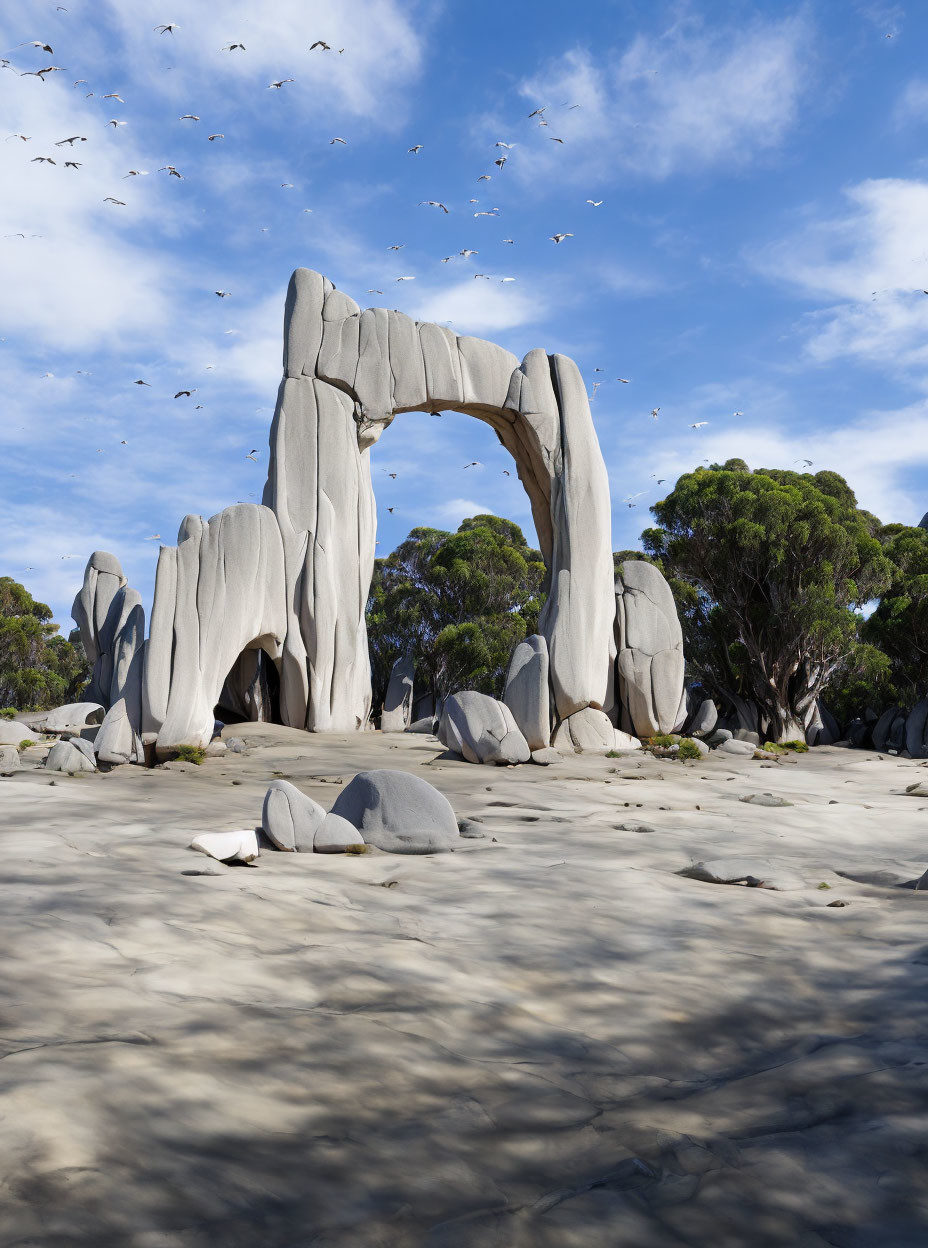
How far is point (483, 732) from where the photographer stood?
13.6m

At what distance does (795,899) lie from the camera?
5.13 meters

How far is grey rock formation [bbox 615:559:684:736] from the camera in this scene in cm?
1767

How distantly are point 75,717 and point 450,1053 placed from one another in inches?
662

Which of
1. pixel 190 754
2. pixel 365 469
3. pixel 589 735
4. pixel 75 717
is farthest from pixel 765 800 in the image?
pixel 75 717

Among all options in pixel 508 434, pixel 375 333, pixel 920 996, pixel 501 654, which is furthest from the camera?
pixel 501 654

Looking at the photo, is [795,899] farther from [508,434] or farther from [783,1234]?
[508,434]

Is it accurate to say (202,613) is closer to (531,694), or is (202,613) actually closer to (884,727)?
(531,694)

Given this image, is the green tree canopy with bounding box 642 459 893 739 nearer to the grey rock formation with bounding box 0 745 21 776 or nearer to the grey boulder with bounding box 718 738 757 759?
the grey boulder with bounding box 718 738 757 759

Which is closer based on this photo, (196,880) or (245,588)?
(196,880)

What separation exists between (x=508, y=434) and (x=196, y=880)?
1592cm

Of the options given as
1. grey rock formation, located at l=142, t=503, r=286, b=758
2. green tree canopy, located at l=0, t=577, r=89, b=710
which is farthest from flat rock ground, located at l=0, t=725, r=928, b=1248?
green tree canopy, located at l=0, t=577, r=89, b=710

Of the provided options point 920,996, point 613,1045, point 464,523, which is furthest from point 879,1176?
point 464,523

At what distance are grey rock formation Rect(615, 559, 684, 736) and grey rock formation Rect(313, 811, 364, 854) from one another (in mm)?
11964

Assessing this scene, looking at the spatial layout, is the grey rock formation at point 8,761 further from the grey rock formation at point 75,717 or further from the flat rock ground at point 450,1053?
the grey rock formation at point 75,717
